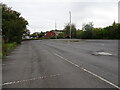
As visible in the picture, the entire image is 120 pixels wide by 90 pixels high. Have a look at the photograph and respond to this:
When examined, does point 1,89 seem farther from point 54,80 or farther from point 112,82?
point 112,82

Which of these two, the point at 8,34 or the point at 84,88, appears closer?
the point at 84,88

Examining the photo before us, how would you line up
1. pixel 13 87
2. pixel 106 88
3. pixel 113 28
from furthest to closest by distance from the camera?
pixel 113 28, pixel 13 87, pixel 106 88

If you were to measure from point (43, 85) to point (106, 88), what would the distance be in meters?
2.19

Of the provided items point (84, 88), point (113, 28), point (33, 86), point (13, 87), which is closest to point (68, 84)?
point (84, 88)

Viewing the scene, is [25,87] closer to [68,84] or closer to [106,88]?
[68,84]

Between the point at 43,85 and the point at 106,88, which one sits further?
the point at 43,85

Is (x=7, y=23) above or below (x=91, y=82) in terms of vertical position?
above

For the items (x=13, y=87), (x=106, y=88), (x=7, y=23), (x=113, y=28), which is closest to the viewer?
(x=106, y=88)

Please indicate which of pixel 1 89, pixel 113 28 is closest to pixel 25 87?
→ pixel 1 89

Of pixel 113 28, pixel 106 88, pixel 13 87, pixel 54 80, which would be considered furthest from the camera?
pixel 113 28

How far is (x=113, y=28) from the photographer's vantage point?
220 ft

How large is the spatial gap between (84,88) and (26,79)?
9.09ft

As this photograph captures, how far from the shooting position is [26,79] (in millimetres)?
8375

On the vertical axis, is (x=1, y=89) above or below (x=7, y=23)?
below
